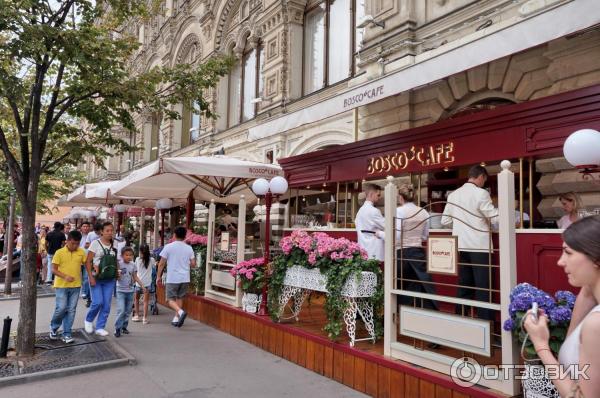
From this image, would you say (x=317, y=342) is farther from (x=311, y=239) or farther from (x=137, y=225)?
(x=137, y=225)

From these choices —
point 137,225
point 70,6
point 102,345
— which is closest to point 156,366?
point 102,345

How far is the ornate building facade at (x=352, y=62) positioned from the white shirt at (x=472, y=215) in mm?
2265

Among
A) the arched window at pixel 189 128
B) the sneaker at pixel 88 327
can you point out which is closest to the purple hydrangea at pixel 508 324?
the sneaker at pixel 88 327

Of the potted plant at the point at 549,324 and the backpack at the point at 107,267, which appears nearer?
the potted plant at the point at 549,324

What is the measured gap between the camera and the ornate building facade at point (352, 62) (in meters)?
6.63

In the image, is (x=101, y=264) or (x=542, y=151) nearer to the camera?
(x=542, y=151)

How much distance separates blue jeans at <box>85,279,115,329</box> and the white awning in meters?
4.45

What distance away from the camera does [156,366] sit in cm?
554

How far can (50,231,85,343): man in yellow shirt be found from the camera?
20.6ft

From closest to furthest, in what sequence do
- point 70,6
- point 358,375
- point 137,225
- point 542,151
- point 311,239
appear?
point 358,375 → point 542,151 → point 311,239 → point 70,6 → point 137,225

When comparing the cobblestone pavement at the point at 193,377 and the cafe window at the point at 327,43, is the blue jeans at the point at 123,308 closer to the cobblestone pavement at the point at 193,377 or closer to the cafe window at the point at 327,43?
the cobblestone pavement at the point at 193,377

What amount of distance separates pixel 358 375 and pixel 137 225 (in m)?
24.5

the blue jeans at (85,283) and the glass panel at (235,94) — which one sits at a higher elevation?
the glass panel at (235,94)

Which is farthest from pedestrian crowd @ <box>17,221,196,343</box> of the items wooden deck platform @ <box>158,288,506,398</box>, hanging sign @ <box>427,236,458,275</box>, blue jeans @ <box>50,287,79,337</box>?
hanging sign @ <box>427,236,458,275</box>
